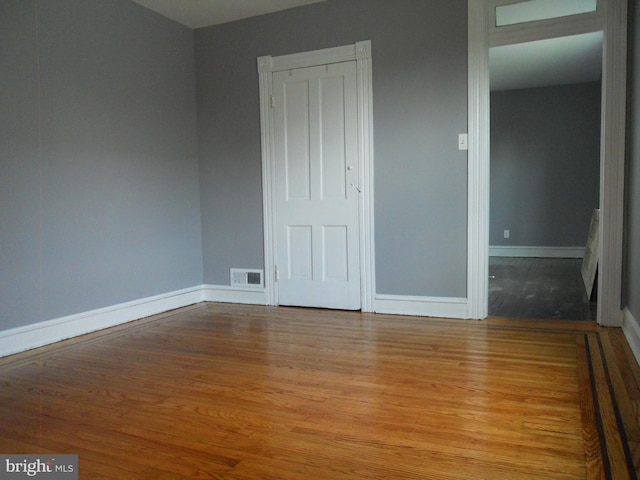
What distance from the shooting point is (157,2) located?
3939 millimetres

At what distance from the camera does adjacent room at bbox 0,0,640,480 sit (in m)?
1.90

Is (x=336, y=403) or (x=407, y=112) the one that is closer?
(x=336, y=403)

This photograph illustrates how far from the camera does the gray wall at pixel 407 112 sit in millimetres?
3699

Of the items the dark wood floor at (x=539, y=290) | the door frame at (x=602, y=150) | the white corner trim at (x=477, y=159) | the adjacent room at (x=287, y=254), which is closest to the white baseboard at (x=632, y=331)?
the adjacent room at (x=287, y=254)

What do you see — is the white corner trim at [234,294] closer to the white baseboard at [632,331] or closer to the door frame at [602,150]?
the door frame at [602,150]

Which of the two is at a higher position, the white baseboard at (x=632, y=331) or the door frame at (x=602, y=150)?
the door frame at (x=602, y=150)

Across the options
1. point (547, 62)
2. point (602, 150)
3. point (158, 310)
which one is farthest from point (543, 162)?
point (158, 310)

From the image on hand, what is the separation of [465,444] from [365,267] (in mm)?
2296

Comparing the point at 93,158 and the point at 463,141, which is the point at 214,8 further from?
the point at 463,141

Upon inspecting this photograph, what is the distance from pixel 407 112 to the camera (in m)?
3.84

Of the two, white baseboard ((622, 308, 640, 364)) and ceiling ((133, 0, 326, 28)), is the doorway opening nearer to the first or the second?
white baseboard ((622, 308, 640, 364))

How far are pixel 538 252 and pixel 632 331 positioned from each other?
495 centimetres

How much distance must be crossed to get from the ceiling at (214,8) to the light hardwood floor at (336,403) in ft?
8.20

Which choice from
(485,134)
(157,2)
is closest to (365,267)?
(485,134)
